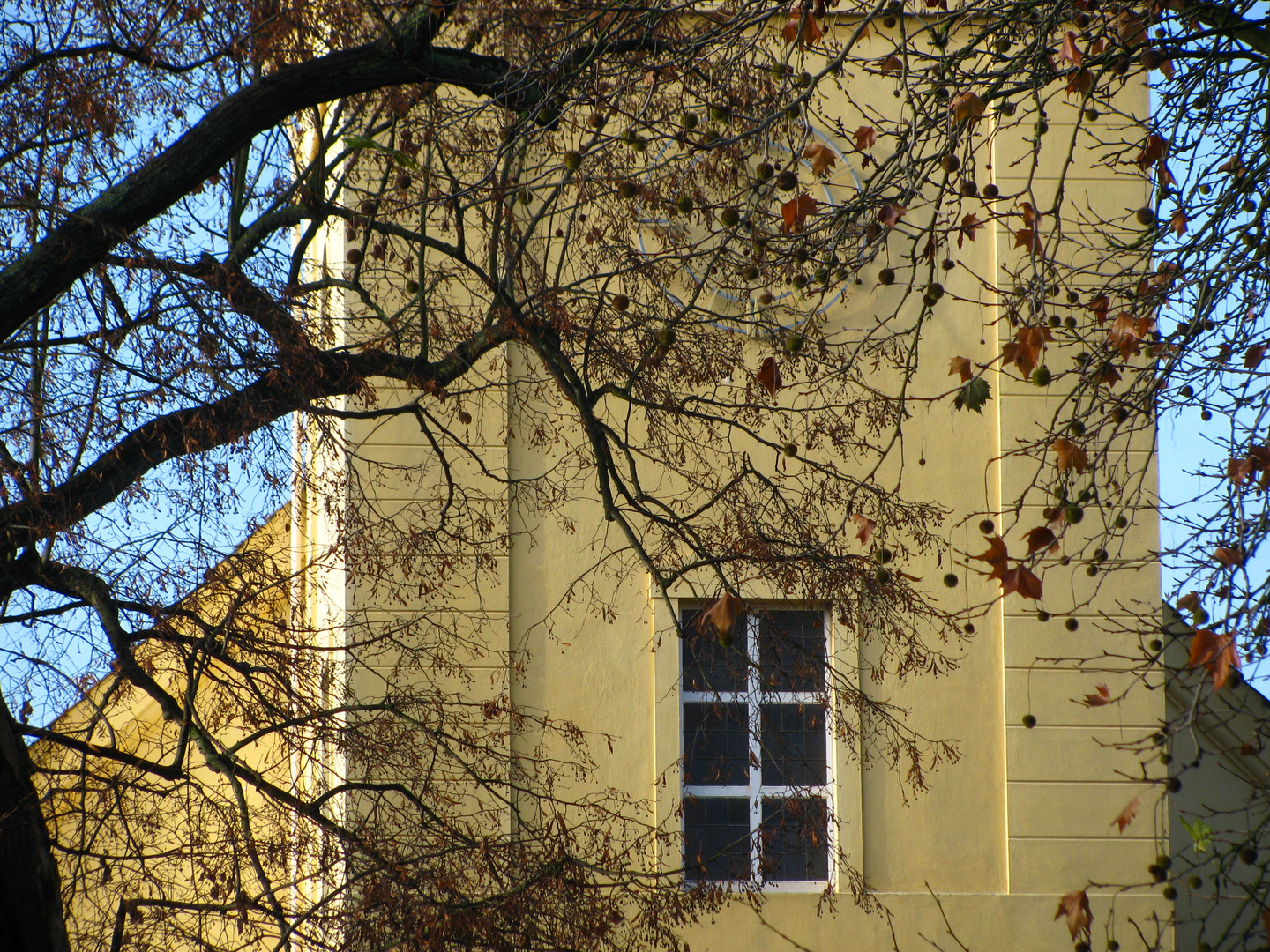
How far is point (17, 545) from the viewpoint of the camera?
17.7 feet

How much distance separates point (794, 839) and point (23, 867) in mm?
4545

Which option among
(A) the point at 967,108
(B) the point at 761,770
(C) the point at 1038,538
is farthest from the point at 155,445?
(B) the point at 761,770

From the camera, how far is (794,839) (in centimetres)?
823

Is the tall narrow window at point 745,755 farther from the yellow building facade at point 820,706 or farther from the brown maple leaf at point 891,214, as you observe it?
the brown maple leaf at point 891,214

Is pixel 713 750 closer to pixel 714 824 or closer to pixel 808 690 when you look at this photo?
pixel 714 824

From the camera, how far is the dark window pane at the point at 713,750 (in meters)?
8.02

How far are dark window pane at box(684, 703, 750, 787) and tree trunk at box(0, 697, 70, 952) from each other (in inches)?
145

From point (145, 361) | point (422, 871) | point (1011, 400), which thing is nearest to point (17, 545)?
point (145, 361)

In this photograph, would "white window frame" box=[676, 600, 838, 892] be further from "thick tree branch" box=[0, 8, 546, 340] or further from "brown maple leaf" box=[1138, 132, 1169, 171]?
"thick tree branch" box=[0, 8, 546, 340]

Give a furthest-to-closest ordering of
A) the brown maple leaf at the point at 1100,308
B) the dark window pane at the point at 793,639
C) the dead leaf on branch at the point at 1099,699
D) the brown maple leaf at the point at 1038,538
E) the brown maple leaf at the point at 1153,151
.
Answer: the dark window pane at the point at 793,639 → the brown maple leaf at the point at 1153,151 → the brown maple leaf at the point at 1100,308 → the dead leaf on branch at the point at 1099,699 → the brown maple leaf at the point at 1038,538

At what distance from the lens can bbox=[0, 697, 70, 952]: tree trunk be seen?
206 inches

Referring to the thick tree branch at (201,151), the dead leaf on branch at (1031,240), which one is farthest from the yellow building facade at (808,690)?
the dead leaf on branch at (1031,240)

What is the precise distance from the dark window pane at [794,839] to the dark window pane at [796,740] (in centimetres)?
24

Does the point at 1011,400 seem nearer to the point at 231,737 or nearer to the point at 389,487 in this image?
the point at 389,487
